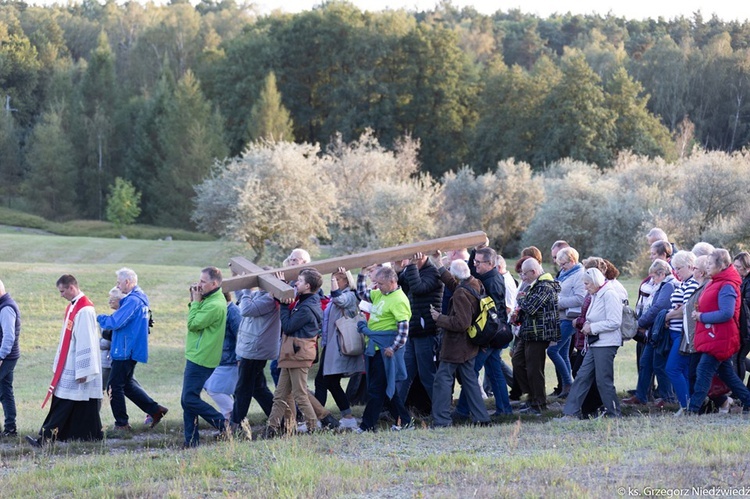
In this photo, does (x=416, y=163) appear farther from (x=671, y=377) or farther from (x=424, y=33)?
(x=671, y=377)

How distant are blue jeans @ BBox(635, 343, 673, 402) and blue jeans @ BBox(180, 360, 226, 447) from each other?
18.8 ft

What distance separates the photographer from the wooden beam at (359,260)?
33.7 ft

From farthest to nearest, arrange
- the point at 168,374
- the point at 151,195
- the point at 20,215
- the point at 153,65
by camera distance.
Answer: the point at 153,65 → the point at 151,195 → the point at 20,215 → the point at 168,374

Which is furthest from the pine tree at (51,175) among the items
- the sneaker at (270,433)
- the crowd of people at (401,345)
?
the sneaker at (270,433)

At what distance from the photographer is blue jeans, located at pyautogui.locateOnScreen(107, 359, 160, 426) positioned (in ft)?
37.3

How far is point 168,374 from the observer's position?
2027 cm

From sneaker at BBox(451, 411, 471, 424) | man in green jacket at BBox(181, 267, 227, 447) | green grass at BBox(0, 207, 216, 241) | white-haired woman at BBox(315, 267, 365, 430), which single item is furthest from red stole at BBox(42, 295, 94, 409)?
green grass at BBox(0, 207, 216, 241)

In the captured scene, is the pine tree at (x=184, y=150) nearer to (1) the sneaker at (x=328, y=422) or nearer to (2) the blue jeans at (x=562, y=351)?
(2) the blue jeans at (x=562, y=351)

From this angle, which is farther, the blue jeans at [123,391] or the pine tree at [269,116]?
the pine tree at [269,116]

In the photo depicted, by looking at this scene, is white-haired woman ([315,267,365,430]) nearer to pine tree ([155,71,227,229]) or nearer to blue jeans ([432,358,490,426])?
blue jeans ([432,358,490,426])

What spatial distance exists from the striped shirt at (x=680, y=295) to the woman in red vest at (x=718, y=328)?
2.60ft

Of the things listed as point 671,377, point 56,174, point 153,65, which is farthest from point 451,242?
point 153,65

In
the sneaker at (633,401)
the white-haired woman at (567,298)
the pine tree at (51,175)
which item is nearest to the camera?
the sneaker at (633,401)

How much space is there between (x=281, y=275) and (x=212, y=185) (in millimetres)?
45327
